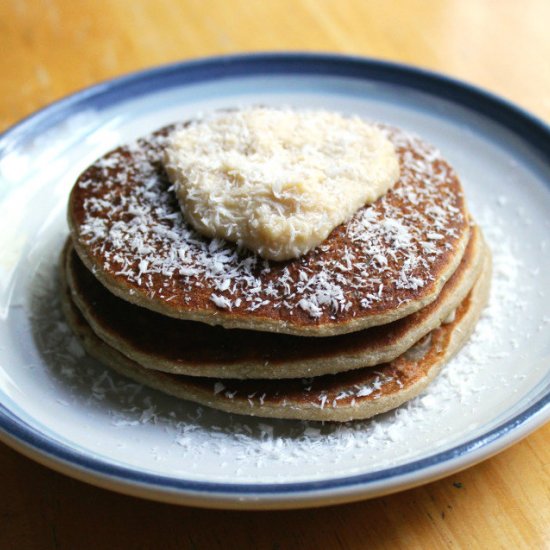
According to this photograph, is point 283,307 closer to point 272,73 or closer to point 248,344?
point 248,344

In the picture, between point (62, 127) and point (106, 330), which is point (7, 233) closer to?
point (62, 127)

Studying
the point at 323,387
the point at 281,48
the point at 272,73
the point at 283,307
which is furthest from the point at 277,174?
the point at 281,48

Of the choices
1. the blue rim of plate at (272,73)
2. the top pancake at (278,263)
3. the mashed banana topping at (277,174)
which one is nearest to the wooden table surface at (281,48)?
the blue rim of plate at (272,73)

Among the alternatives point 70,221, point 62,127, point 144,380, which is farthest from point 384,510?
point 62,127

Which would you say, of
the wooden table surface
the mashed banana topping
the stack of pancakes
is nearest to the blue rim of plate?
the wooden table surface

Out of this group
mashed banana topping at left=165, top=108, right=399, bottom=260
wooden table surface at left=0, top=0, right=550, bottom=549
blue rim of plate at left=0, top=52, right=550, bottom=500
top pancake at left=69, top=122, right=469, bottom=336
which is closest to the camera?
blue rim of plate at left=0, top=52, right=550, bottom=500

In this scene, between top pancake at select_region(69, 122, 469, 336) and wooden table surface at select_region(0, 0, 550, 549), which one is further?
top pancake at select_region(69, 122, 469, 336)

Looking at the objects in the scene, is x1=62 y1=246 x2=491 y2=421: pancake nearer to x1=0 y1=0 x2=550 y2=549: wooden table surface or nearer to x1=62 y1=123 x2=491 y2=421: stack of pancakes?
x1=62 y1=123 x2=491 y2=421: stack of pancakes
